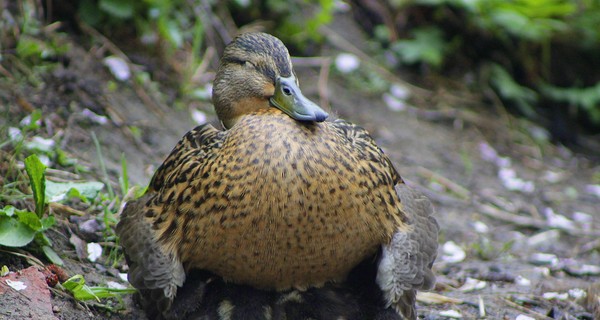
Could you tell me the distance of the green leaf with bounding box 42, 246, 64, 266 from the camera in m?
3.79

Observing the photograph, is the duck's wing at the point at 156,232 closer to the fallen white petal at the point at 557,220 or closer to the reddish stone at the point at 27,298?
the reddish stone at the point at 27,298

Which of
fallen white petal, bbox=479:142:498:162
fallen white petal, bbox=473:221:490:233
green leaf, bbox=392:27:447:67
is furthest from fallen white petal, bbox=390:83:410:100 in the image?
fallen white petal, bbox=473:221:490:233

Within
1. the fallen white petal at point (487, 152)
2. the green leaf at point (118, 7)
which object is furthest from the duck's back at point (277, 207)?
the fallen white petal at point (487, 152)

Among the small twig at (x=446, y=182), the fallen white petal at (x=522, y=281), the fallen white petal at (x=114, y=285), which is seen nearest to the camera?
the fallen white petal at (x=114, y=285)

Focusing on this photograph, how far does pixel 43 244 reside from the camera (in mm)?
3832

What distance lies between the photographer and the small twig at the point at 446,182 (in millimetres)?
6432

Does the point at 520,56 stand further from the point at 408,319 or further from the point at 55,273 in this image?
the point at 55,273

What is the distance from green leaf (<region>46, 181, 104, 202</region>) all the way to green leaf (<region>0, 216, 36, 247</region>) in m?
0.30

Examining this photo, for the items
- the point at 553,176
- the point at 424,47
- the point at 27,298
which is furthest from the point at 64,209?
the point at 424,47

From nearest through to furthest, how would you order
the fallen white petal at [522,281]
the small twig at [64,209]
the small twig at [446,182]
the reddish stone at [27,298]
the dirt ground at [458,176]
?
the reddish stone at [27,298] < the small twig at [64,209] < the dirt ground at [458,176] < the fallen white petal at [522,281] < the small twig at [446,182]

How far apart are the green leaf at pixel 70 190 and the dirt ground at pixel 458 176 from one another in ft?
0.63

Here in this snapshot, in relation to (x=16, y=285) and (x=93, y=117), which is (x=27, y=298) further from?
(x=93, y=117)

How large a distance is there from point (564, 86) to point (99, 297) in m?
6.07

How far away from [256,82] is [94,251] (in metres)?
1.21
